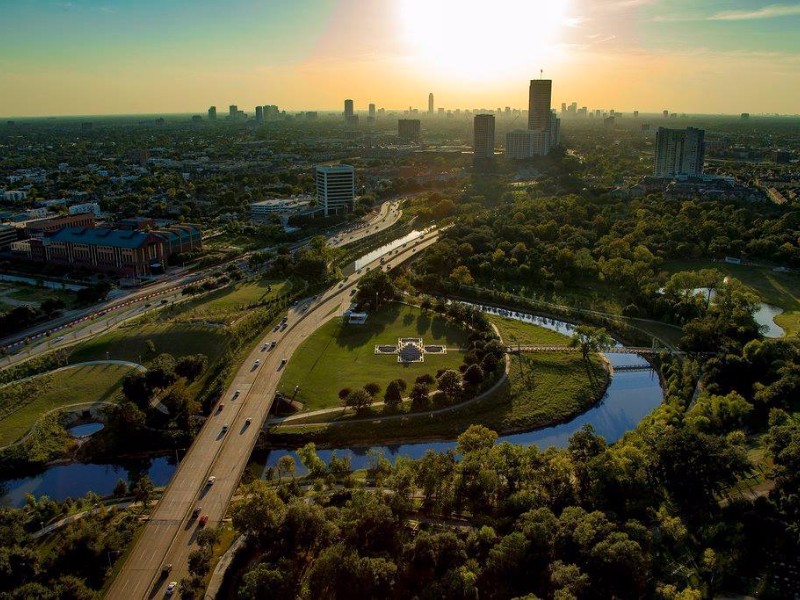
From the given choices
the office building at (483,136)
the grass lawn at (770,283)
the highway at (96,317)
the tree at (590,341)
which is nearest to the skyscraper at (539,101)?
the office building at (483,136)

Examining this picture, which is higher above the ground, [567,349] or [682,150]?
[682,150]

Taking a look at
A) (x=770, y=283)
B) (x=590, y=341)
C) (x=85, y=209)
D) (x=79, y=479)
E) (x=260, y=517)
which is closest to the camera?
(x=260, y=517)

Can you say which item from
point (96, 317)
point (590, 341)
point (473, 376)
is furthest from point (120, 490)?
point (590, 341)

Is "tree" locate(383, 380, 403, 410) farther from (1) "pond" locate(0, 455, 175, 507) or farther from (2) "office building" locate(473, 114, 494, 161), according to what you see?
(2) "office building" locate(473, 114, 494, 161)

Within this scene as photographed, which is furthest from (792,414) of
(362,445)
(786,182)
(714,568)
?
(786,182)

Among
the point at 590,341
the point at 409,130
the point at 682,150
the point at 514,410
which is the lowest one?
the point at 514,410

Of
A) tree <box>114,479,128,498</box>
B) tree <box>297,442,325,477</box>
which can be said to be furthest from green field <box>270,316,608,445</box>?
tree <box>114,479,128,498</box>

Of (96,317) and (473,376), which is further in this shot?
(96,317)

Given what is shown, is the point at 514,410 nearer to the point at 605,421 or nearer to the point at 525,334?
the point at 605,421
